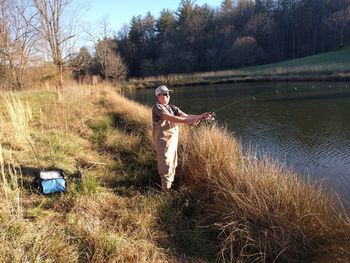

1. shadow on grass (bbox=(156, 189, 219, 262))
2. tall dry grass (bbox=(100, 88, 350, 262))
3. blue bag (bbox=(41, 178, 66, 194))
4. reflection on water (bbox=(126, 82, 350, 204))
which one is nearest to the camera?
tall dry grass (bbox=(100, 88, 350, 262))

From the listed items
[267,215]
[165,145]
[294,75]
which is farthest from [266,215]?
[294,75]

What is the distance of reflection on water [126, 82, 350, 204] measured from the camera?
7.87m

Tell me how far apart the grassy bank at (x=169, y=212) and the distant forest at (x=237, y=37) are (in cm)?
4902

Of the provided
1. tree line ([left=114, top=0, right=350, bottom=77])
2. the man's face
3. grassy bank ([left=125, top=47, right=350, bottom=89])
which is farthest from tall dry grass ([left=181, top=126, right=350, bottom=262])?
tree line ([left=114, top=0, right=350, bottom=77])

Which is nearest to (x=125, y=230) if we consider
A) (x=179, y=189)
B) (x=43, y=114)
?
(x=179, y=189)

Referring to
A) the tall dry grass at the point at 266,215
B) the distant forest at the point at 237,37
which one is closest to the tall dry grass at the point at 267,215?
the tall dry grass at the point at 266,215

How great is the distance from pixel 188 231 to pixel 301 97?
1790cm

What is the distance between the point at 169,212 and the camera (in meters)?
4.47

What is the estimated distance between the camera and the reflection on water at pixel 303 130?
787 centimetres

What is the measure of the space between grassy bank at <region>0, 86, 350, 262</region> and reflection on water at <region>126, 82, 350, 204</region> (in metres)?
1.63

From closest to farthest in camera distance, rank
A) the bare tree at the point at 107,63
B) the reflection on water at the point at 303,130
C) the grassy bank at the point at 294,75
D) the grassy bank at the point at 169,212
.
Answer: the grassy bank at the point at 169,212
the reflection on water at the point at 303,130
the grassy bank at the point at 294,75
the bare tree at the point at 107,63

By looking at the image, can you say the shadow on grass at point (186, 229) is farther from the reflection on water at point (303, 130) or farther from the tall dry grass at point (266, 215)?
the reflection on water at point (303, 130)

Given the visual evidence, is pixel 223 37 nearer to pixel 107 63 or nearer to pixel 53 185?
pixel 107 63

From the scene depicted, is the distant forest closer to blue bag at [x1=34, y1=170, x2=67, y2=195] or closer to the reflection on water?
the reflection on water
